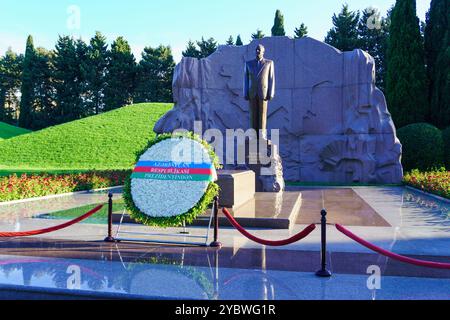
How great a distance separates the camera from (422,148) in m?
19.4

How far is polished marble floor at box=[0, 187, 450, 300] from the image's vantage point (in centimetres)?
413

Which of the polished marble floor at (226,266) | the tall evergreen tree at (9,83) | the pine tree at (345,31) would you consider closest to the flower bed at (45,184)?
the polished marble floor at (226,266)

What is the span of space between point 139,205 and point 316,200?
6896 mm

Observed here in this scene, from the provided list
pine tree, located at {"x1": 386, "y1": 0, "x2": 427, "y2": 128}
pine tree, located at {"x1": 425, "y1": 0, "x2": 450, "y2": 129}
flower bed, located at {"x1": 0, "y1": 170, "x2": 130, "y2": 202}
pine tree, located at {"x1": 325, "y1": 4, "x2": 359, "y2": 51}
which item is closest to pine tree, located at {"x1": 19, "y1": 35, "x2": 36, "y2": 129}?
pine tree, located at {"x1": 325, "y1": 4, "x2": 359, "y2": 51}

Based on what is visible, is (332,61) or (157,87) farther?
(157,87)

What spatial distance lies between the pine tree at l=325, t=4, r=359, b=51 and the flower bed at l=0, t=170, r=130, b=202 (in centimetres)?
2850

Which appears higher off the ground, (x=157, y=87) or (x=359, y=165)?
(x=157, y=87)

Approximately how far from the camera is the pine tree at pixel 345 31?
38094 mm

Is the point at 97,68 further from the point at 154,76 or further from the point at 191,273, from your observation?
the point at 191,273

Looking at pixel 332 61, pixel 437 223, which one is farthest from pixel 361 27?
pixel 437 223

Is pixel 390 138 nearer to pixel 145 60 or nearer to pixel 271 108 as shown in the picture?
pixel 271 108

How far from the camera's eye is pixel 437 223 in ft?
27.1

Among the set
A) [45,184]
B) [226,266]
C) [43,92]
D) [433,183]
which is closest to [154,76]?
[43,92]

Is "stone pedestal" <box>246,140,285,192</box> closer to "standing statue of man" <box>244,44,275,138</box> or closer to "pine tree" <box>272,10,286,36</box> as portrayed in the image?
"standing statue of man" <box>244,44,275,138</box>
